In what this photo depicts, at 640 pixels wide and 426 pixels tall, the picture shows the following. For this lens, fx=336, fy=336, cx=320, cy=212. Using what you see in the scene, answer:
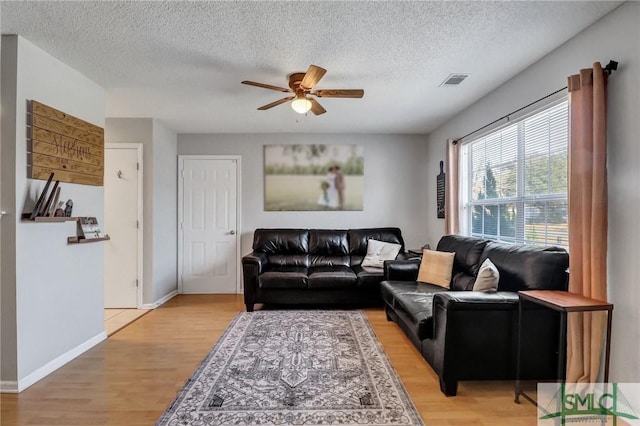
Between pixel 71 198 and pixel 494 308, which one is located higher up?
pixel 71 198

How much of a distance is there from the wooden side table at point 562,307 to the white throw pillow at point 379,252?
2.39 metres

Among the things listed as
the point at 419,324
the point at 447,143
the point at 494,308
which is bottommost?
the point at 419,324

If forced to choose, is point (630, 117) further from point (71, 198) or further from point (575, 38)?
point (71, 198)

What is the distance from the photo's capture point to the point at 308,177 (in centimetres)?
514

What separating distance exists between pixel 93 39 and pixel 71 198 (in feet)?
4.31

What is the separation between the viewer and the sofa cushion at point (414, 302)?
8.01 ft

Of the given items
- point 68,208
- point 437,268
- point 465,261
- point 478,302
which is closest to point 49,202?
point 68,208

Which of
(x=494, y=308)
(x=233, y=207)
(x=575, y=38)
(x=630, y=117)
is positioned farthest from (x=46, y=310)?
(x=575, y=38)

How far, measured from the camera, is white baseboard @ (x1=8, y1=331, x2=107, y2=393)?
234 centimetres

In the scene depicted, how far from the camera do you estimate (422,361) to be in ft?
8.93

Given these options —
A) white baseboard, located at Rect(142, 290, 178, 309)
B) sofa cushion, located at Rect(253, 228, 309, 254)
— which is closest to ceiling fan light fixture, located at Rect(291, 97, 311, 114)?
sofa cushion, located at Rect(253, 228, 309, 254)

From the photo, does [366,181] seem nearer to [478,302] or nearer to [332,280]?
[332,280]

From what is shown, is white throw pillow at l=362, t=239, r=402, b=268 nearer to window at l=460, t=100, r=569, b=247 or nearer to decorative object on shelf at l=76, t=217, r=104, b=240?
window at l=460, t=100, r=569, b=247

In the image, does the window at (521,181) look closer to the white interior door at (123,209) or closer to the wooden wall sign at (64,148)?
the wooden wall sign at (64,148)
